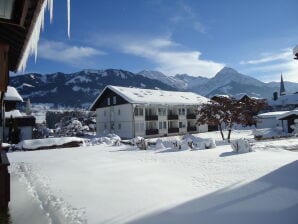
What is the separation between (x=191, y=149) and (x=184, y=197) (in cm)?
1186

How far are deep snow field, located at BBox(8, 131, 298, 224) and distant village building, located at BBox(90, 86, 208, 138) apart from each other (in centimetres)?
2739

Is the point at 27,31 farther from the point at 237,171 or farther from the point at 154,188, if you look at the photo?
the point at 237,171

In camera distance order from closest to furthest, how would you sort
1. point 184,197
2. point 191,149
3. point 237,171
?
point 184,197, point 237,171, point 191,149

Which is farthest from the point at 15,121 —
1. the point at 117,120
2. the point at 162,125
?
the point at 162,125

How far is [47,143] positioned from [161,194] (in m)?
20.6

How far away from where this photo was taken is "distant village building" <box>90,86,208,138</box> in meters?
39.4

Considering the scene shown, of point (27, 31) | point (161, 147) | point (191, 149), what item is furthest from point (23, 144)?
point (27, 31)

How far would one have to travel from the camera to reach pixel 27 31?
171 inches

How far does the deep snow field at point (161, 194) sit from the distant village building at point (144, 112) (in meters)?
27.4

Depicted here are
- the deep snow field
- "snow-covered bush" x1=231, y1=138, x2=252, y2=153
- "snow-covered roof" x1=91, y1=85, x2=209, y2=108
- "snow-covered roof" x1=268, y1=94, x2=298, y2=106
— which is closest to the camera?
the deep snow field

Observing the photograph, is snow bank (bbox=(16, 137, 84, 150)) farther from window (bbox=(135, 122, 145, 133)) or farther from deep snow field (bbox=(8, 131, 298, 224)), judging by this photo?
deep snow field (bbox=(8, 131, 298, 224))

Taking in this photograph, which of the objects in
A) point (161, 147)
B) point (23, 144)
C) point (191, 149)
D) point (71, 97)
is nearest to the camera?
point (191, 149)

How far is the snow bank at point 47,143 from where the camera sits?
81.0ft

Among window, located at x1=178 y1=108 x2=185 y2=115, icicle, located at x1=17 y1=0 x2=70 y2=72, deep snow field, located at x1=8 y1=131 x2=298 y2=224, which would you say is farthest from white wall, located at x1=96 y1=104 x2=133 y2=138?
icicle, located at x1=17 y1=0 x2=70 y2=72
